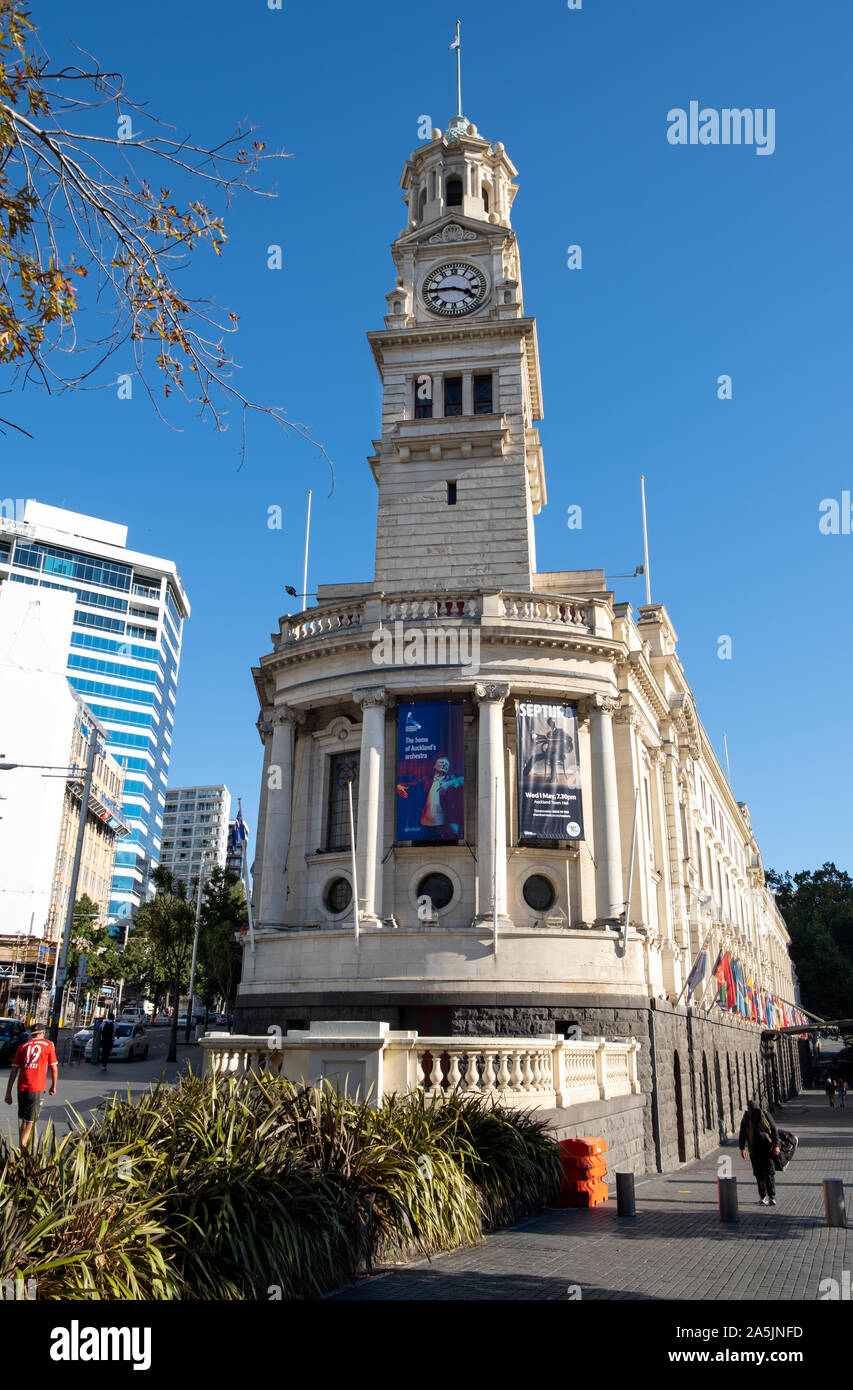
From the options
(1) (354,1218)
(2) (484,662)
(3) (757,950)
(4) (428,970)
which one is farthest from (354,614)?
(3) (757,950)

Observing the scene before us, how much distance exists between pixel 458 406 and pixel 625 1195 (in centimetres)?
2868

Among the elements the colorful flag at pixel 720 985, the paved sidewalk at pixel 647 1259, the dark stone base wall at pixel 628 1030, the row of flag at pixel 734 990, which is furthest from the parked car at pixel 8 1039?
the paved sidewalk at pixel 647 1259

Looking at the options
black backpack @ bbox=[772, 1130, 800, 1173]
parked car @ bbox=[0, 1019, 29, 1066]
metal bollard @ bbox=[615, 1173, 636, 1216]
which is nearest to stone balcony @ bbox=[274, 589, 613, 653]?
black backpack @ bbox=[772, 1130, 800, 1173]

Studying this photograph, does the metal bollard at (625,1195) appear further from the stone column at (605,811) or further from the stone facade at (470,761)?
the stone column at (605,811)

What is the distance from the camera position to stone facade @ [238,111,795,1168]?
25.5 metres

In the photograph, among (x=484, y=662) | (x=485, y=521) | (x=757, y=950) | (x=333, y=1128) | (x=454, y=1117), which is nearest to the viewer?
(x=333, y=1128)

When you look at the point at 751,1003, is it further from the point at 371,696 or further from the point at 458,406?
the point at 458,406

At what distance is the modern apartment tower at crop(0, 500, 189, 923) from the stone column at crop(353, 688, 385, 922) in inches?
3491

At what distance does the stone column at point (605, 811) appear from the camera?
2700 cm

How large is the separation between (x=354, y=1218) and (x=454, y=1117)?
373cm

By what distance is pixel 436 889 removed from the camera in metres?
27.4

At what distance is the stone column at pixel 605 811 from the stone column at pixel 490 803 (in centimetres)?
265

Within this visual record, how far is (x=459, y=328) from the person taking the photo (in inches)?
1425
